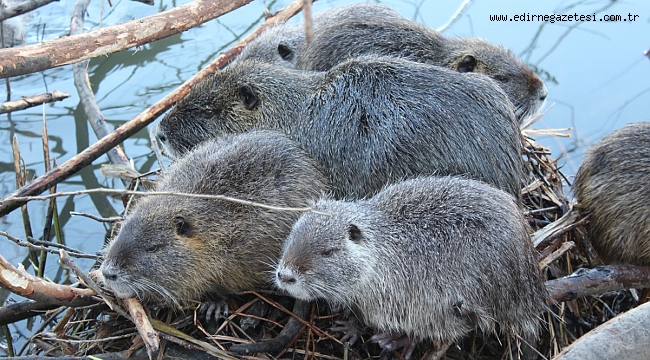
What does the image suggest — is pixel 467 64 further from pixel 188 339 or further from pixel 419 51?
pixel 188 339

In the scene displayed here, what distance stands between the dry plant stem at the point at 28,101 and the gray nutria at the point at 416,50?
1.53 meters

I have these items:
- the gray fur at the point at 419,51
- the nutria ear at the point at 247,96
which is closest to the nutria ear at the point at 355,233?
the nutria ear at the point at 247,96

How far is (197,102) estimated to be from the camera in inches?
151

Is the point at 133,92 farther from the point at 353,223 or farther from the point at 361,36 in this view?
the point at 353,223

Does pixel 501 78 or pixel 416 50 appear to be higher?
pixel 416 50

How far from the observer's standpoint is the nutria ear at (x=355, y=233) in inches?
116

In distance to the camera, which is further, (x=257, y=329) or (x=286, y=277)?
(x=257, y=329)

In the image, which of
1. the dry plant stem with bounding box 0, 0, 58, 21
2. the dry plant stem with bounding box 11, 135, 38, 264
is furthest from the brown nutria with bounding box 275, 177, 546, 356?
the dry plant stem with bounding box 0, 0, 58, 21

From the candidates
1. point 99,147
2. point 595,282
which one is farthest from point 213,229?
point 595,282

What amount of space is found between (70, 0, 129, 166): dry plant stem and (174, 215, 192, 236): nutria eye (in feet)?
4.81

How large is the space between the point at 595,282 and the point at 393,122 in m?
1.17

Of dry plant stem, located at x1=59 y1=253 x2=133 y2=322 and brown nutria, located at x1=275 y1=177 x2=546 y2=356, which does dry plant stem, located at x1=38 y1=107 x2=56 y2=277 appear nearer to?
dry plant stem, located at x1=59 y1=253 x2=133 y2=322

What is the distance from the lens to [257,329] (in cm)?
308

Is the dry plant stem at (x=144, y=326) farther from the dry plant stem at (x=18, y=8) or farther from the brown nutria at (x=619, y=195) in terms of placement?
the brown nutria at (x=619, y=195)
